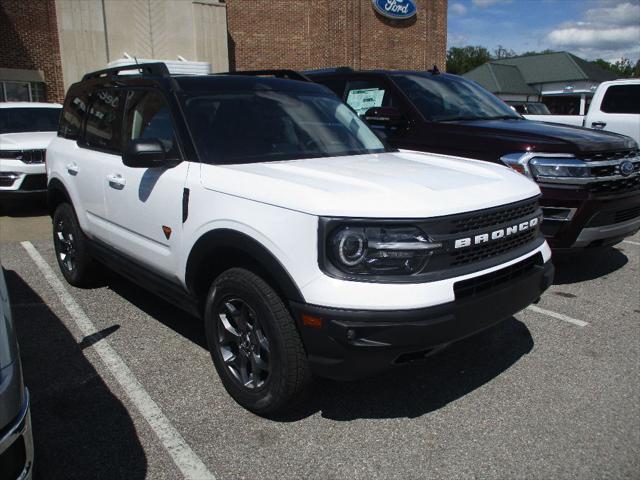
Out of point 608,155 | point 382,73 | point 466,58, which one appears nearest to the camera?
point 608,155

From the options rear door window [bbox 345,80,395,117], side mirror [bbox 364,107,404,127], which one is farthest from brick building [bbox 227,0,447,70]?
side mirror [bbox 364,107,404,127]

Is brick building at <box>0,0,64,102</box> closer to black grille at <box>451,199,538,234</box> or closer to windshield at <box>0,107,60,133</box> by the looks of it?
windshield at <box>0,107,60,133</box>

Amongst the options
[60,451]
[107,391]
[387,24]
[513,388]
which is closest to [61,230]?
[107,391]

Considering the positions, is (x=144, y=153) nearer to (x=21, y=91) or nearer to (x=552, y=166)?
(x=552, y=166)

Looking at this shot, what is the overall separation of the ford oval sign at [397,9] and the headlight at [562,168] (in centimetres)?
2394

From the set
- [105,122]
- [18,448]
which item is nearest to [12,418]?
[18,448]

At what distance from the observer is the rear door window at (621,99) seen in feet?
30.8

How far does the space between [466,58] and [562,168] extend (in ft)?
335

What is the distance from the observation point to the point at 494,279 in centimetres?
283

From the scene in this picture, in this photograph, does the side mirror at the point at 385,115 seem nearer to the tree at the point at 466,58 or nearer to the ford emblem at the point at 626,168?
the ford emblem at the point at 626,168

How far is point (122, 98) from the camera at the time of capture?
4070 mm

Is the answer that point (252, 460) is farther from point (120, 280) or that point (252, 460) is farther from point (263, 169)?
point (120, 280)

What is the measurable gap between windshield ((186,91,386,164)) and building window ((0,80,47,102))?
18.1m

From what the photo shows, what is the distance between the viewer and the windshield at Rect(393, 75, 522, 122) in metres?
5.82
